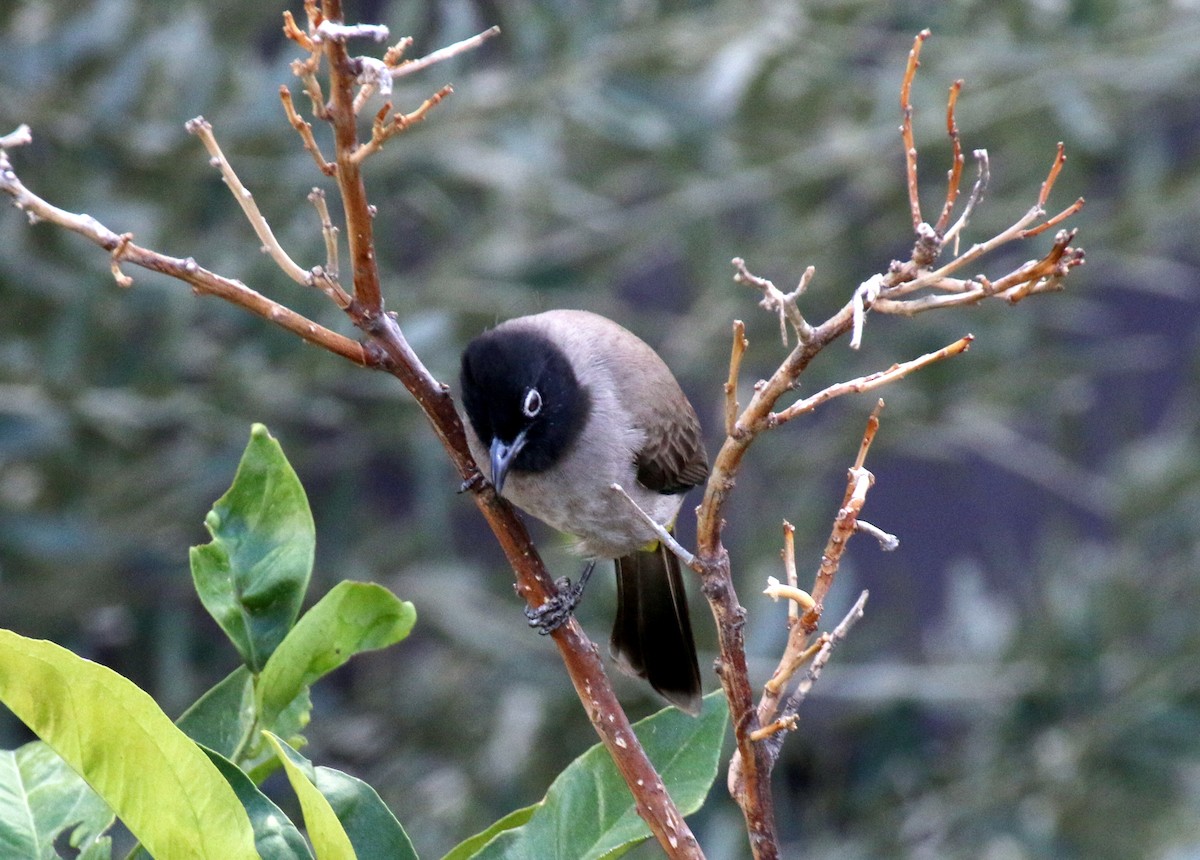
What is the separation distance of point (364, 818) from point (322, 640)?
0.15 m

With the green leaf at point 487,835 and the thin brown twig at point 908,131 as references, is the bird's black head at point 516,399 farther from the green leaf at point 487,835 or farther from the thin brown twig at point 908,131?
the thin brown twig at point 908,131

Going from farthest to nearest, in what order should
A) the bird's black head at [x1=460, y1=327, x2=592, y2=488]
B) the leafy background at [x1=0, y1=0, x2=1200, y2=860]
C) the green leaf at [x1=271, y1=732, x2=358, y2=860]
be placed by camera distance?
the leafy background at [x1=0, y1=0, x2=1200, y2=860] → the bird's black head at [x1=460, y1=327, x2=592, y2=488] → the green leaf at [x1=271, y1=732, x2=358, y2=860]

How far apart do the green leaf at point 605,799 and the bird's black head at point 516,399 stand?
891mm

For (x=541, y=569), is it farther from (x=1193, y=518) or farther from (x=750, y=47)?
(x=1193, y=518)

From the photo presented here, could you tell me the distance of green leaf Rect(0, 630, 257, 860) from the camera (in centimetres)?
97

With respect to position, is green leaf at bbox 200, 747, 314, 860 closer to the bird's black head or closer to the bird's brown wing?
the bird's black head

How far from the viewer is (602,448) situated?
2.47m

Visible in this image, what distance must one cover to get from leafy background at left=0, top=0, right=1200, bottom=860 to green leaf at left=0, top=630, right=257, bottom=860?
2253 millimetres

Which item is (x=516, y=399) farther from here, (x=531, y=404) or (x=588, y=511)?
(x=588, y=511)

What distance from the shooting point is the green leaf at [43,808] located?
1.10 m

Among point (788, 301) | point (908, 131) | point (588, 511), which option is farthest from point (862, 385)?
point (588, 511)

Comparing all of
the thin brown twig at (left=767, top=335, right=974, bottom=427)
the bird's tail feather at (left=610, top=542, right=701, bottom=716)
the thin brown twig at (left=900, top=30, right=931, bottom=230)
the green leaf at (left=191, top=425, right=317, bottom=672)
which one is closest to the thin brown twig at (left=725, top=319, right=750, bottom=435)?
the thin brown twig at (left=767, top=335, right=974, bottom=427)

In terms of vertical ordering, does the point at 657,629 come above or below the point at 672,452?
below

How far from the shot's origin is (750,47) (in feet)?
11.5
